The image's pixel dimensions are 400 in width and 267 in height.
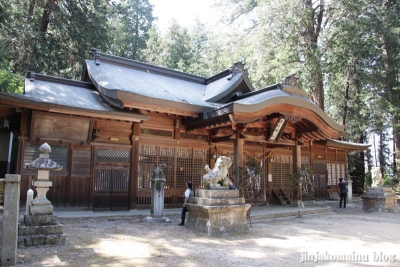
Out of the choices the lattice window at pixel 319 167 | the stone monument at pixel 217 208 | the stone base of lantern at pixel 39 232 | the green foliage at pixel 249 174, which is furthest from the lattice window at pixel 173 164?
the lattice window at pixel 319 167

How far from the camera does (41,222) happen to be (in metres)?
5.96

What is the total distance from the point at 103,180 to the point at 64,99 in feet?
10.0

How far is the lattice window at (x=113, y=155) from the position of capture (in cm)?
1063

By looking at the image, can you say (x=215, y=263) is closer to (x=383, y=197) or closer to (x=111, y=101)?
(x=111, y=101)

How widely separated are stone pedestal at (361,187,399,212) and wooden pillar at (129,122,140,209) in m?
10.3

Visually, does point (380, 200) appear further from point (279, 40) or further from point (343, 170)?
point (279, 40)

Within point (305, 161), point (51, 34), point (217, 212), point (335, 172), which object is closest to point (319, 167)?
point (305, 161)

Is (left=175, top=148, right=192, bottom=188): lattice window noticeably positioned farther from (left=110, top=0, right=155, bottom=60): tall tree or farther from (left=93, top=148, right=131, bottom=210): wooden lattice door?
(left=110, top=0, right=155, bottom=60): tall tree

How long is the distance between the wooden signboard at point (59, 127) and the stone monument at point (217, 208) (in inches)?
182

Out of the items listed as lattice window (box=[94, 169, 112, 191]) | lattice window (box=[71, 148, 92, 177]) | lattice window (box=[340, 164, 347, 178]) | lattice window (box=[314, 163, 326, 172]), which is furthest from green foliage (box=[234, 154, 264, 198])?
lattice window (box=[340, 164, 347, 178])

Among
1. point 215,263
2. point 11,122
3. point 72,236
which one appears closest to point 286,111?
point 215,263

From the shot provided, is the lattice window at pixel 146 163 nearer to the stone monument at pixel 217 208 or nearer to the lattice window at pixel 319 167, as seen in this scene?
the stone monument at pixel 217 208

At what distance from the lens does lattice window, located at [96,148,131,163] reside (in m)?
10.6

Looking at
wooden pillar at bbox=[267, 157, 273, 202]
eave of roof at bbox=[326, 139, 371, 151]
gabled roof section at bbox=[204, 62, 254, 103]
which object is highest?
gabled roof section at bbox=[204, 62, 254, 103]
